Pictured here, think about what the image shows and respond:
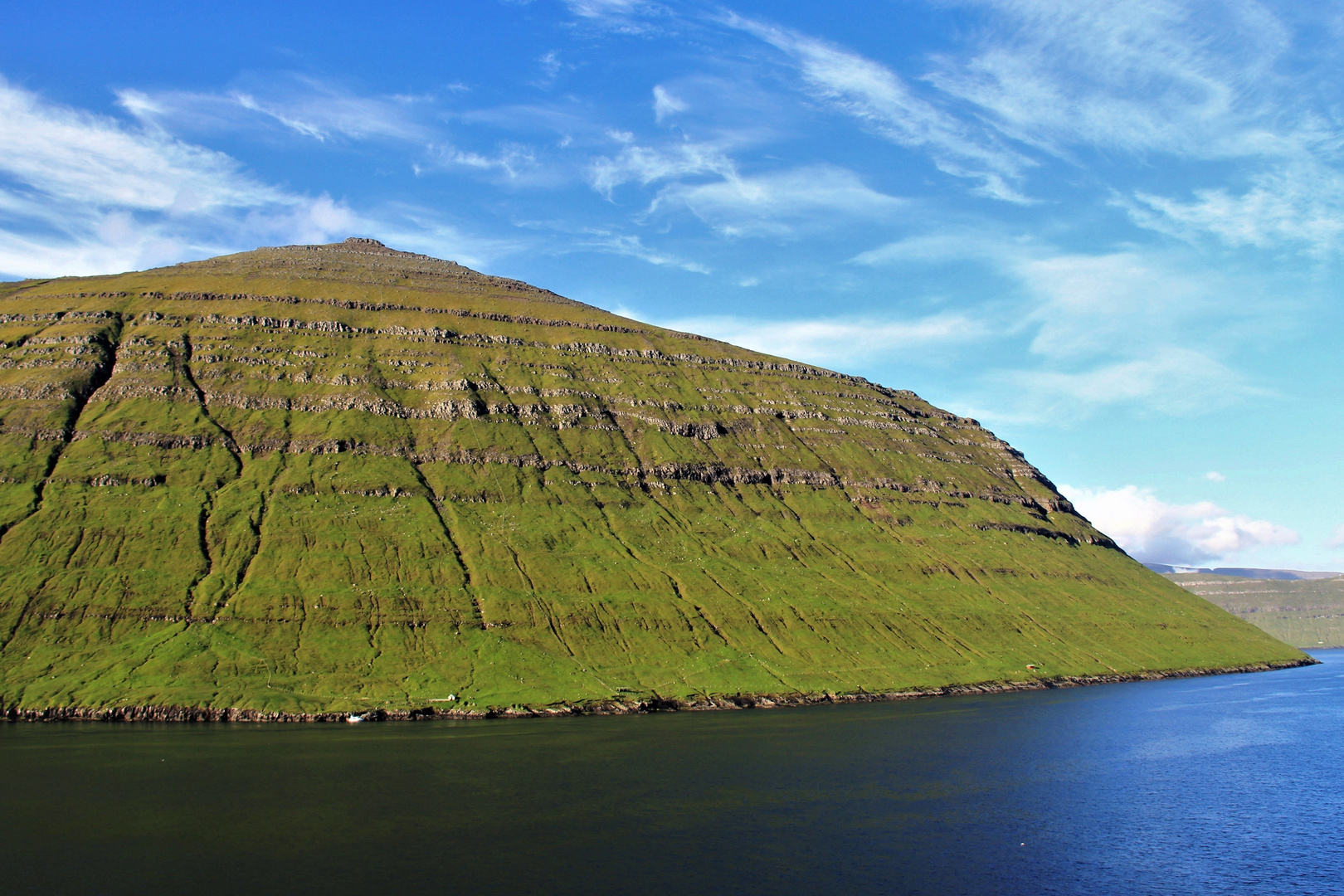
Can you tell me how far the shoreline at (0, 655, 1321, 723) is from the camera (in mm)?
118438

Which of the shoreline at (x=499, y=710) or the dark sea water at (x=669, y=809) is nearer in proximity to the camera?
the dark sea water at (x=669, y=809)

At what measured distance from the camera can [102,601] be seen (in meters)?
141

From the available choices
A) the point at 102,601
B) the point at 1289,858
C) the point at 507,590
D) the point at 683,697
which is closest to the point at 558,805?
the point at 1289,858

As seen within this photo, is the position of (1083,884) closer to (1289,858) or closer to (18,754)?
A: (1289,858)

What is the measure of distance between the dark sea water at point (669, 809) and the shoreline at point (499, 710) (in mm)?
4355

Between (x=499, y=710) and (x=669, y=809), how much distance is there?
63.3m

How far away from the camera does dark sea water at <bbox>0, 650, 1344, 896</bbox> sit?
5838cm

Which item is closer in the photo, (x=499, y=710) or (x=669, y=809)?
(x=669, y=809)

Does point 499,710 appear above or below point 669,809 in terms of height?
above

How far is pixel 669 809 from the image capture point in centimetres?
7556

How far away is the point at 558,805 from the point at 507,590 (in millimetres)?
95917

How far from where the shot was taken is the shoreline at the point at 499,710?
11844cm

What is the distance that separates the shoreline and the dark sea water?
4.36 meters

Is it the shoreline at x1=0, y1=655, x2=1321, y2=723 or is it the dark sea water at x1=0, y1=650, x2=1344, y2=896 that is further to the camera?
the shoreline at x1=0, y1=655, x2=1321, y2=723
